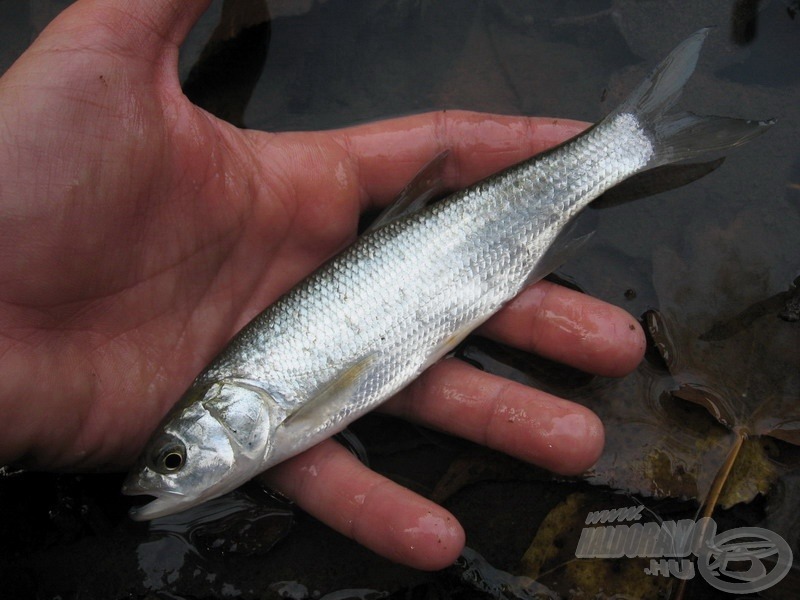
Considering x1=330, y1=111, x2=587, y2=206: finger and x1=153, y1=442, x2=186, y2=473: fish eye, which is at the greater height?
x1=330, y1=111, x2=587, y2=206: finger

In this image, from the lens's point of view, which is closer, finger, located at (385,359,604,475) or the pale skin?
the pale skin

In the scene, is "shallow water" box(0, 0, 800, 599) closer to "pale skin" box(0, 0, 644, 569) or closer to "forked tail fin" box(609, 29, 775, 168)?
"pale skin" box(0, 0, 644, 569)

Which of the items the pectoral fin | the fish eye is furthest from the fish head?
the pectoral fin

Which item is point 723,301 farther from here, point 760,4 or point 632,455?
point 760,4

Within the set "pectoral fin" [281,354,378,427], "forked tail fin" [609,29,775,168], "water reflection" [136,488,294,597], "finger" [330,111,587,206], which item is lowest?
"water reflection" [136,488,294,597]

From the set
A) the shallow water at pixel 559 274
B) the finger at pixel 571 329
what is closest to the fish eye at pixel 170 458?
the shallow water at pixel 559 274

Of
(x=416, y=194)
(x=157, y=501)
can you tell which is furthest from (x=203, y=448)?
(x=416, y=194)

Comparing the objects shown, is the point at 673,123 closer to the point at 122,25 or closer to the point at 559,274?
the point at 559,274

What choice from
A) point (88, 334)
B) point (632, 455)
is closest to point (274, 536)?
point (88, 334)
